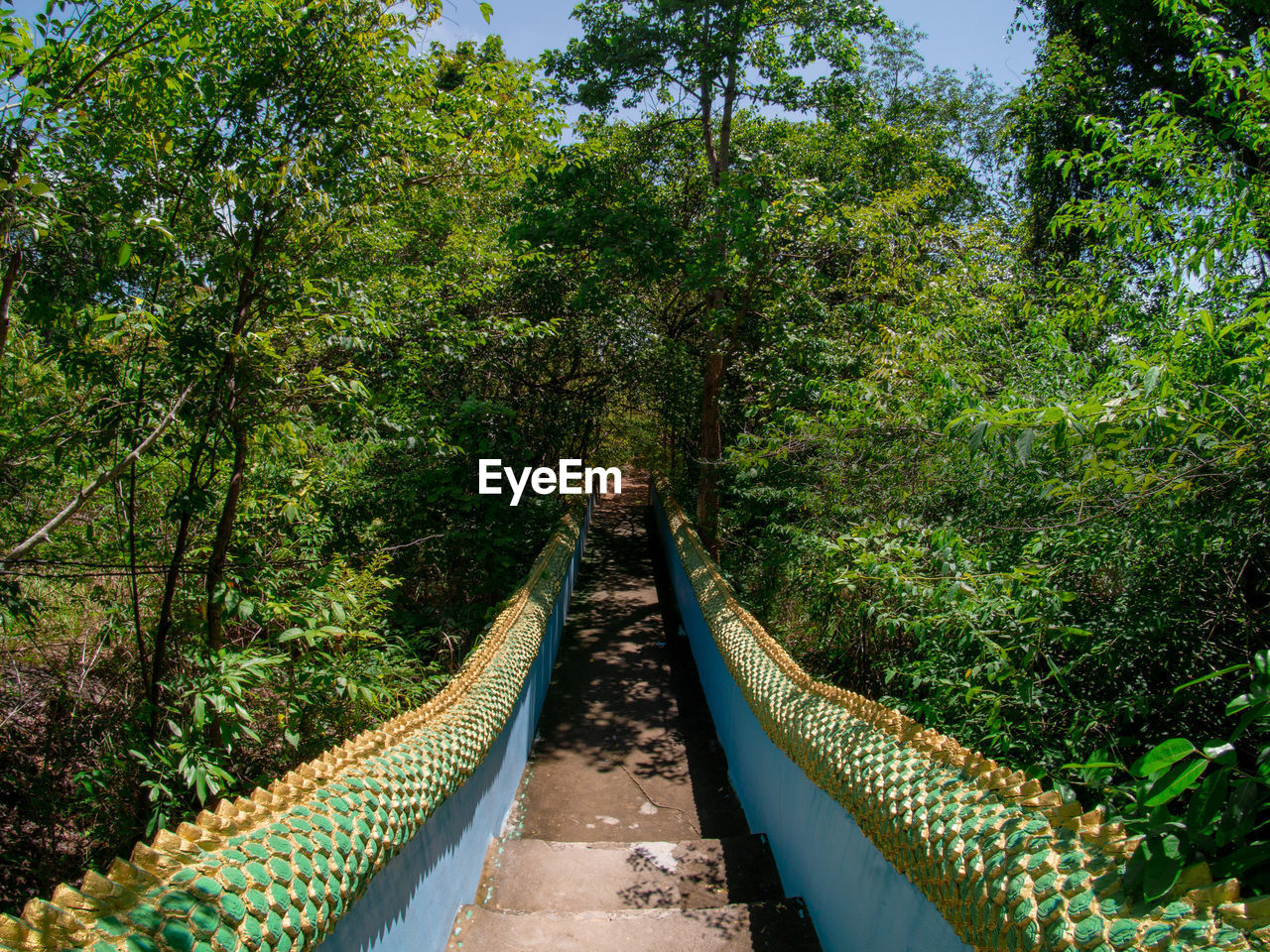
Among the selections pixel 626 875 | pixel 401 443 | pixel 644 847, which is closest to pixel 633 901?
pixel 626 875

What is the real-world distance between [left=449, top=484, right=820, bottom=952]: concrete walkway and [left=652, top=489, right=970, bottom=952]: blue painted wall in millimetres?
190

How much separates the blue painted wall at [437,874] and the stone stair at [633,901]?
0.16 meters

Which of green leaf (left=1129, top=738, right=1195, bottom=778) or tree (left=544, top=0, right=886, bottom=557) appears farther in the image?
tree (left=544, top=0, right=886, bottom=557)

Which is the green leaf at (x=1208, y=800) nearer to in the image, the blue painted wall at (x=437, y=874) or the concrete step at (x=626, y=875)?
the blue painted wall at (x=437, y=874)

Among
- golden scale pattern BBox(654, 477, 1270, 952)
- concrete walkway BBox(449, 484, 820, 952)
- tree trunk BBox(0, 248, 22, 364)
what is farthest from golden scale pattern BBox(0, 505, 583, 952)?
tree trunk BBox(0, 248, 22, 364)

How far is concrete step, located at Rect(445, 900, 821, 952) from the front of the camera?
292 cm

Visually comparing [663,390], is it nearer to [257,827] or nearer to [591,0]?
→ [591,0]

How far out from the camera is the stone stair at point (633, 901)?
2955 millimetres

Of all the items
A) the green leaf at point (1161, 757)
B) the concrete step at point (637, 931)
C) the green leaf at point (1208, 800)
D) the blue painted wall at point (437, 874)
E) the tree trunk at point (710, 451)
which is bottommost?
the concrete step at point (637, 931)

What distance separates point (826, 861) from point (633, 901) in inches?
42.6

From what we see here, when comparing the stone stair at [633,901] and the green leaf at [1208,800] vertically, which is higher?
the green leaf at [1208,800]

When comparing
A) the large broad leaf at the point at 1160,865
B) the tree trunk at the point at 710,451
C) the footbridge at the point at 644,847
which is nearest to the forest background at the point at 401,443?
the large broad leaf at the point at 1160,865

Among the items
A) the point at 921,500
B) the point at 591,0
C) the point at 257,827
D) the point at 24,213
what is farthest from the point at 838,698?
the point at 591,0

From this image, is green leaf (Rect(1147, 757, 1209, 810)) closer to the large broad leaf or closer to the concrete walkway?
the large broad leaf
